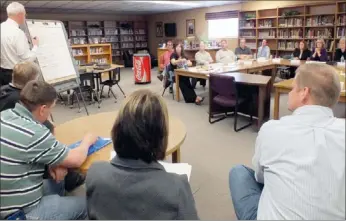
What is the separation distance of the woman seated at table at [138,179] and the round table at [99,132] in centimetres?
47

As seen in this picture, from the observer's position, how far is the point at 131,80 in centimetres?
830

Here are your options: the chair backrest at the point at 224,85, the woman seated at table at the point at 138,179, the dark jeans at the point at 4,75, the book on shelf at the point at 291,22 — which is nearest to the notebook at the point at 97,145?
the woman seated at table at the point at 138,179

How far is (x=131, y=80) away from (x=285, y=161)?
298 inches

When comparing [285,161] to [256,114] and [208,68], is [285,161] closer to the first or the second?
[256,114]

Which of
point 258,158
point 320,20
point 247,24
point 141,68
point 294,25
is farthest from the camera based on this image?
point 247,24

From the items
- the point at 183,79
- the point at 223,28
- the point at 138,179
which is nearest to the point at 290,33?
the point at 223,28

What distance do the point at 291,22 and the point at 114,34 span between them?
270 inches

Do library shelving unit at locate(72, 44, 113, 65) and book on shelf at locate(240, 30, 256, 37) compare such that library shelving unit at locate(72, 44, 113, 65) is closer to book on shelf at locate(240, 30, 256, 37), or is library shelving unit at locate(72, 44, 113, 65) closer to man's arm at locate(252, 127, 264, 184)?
book on shelf at locate(240, 30, 256, 37)

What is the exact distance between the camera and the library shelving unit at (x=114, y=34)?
35.8 feet

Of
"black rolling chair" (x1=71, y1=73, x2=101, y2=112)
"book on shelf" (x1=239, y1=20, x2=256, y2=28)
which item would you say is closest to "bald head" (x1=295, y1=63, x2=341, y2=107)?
"black rolling chair" (x1=71, y1=73, x2=101, y2=112)

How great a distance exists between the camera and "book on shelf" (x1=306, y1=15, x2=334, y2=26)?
24.4 feet

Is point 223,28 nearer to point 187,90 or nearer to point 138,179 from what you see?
point 187,90

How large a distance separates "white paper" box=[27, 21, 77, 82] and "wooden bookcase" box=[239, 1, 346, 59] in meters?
6.65

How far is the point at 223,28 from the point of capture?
10.2 m
